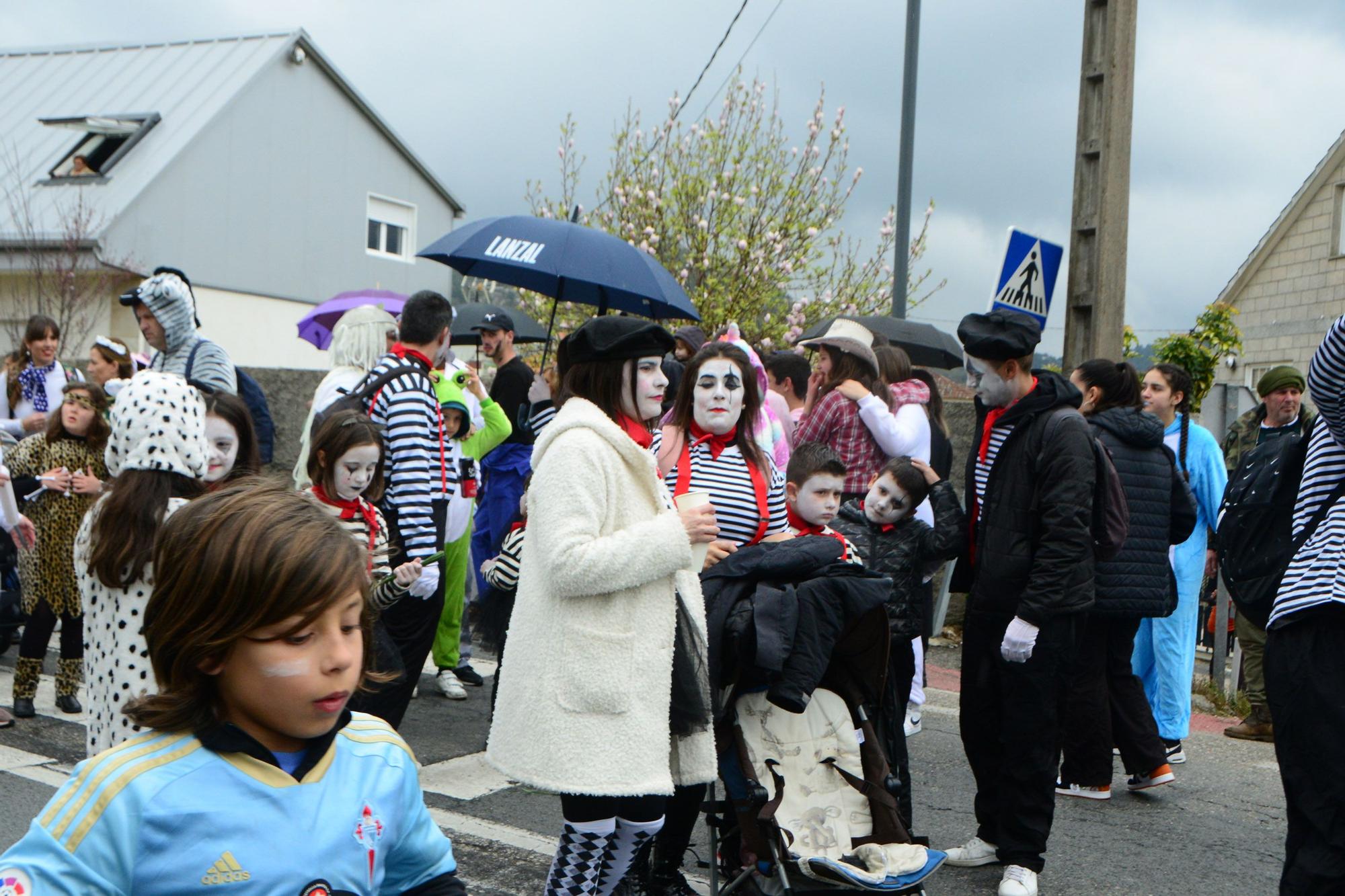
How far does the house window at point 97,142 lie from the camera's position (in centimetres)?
2372

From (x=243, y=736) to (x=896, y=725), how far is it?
3159 millimetres

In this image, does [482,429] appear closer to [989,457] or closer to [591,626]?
[989,457]

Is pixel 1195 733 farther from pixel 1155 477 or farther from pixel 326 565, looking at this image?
pixel 326 565

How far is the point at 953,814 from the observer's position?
224 inches

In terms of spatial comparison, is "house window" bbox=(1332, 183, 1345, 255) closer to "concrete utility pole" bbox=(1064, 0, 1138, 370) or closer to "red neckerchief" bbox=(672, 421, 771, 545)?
"concrete utility pole" bbox=(1064, 0, 1138, 370)

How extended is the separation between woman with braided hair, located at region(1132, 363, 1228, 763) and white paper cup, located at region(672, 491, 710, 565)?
3.23 meters

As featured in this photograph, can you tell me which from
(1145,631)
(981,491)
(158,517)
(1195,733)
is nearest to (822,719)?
(981,491)

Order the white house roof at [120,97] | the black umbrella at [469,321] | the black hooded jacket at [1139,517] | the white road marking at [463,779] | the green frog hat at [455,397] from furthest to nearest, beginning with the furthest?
the white house roof at [120,97], the black umbrella at [469,321], the green frog hat at [455,397], the black hooded jacket at [1139,517], the white road marking at [463,779]

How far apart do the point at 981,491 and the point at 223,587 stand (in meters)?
3.85

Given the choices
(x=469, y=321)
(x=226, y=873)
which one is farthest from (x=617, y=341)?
(x=469, y=321)

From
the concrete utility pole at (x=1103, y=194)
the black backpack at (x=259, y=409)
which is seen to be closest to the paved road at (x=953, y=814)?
the black backpack at (x=259, y=409)

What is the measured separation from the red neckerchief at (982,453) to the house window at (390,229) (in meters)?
25.2

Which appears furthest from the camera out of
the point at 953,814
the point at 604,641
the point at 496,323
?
the point at 496,323

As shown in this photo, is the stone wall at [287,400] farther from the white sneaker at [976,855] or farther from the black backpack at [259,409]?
the white sneaker at [976,855]
